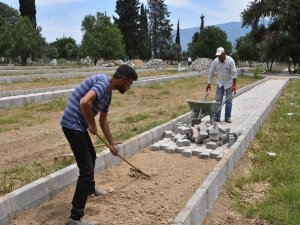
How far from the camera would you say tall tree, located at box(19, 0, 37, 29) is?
134ft

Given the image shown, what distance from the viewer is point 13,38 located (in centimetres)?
3728

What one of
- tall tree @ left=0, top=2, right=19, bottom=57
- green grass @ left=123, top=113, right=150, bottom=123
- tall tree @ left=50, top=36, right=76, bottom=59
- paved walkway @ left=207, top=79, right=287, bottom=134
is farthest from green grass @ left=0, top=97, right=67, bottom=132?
tall tree @ left=50, top=36, right=76, bottom=59

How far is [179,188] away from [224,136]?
2294mm

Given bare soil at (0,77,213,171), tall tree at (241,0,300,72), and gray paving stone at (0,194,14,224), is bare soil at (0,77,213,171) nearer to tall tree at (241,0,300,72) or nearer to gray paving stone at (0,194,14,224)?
gray paving stone at (0,194,14,224)

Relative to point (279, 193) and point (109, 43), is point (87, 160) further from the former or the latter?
point (109, 43)

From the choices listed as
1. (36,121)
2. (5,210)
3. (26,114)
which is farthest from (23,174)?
(26,114)

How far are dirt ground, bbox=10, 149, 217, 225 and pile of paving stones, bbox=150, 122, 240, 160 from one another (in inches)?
10.3

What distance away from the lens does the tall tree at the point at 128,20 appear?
184ft

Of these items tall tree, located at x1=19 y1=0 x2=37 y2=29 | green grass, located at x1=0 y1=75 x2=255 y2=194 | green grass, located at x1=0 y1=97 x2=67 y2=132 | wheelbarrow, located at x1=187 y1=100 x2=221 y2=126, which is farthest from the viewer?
tall tree, located at x1=19 y1=0 x2=37 y2=29

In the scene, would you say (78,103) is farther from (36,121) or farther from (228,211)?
(36,121)

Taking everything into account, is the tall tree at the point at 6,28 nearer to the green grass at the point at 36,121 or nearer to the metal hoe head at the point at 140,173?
the green grass at the point at 36,121

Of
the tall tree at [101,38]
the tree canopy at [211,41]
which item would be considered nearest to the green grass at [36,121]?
the tall tree at [101,38]

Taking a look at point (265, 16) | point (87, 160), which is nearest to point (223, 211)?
point (87, 160)

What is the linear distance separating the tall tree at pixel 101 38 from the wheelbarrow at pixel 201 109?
35.8 meters
